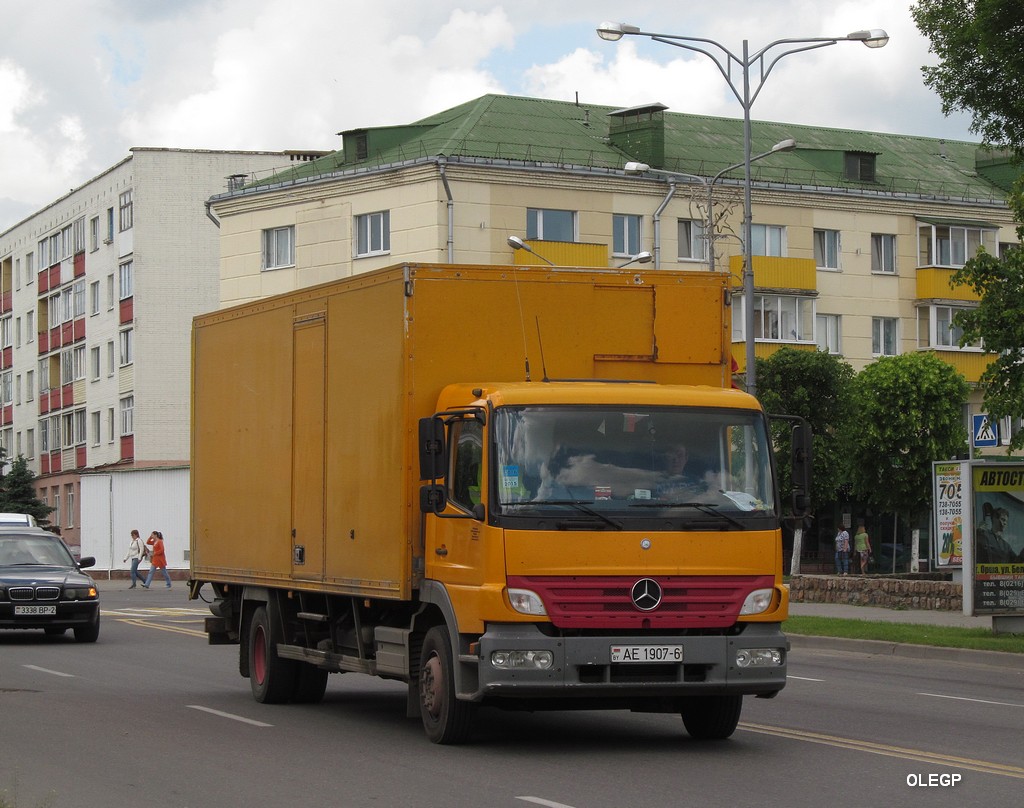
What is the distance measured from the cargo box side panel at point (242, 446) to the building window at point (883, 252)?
48.0 m

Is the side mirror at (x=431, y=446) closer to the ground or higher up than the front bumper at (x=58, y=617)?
higher up

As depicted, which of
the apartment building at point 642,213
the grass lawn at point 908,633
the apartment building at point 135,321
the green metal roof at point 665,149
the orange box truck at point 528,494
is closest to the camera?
the orange box truck at point 528,494

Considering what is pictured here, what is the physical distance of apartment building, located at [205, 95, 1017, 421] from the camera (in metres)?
55.5

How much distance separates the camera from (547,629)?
1142cm

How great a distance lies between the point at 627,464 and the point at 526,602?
1166 millimetres

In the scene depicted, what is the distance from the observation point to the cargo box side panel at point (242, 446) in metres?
14.9

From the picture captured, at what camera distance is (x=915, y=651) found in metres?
22.8

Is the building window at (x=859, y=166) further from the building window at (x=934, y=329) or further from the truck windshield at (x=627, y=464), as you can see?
the truck windshield at (x=627, y=464)

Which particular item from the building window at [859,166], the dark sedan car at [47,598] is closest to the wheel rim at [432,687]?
the dark sedan car at [47,598]

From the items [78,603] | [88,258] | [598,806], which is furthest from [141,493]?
[598,806]

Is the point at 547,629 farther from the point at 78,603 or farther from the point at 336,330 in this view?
the point at 78,603

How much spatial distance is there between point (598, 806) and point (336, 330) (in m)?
5.56

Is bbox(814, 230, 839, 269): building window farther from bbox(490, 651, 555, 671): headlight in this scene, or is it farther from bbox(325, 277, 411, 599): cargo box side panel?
bbox(490, 651, 555, 671): headlight

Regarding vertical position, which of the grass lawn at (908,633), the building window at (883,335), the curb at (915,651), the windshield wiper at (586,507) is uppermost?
the building window at (883,335)
